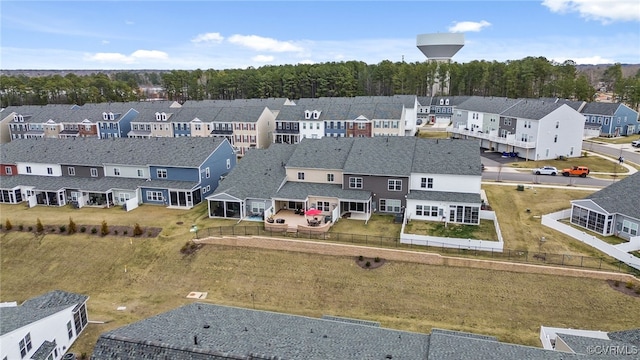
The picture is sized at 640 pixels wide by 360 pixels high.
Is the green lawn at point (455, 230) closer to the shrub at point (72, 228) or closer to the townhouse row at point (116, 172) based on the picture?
the townhouse row at point (116, 172)

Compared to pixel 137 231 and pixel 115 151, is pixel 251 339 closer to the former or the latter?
pixel 137 231

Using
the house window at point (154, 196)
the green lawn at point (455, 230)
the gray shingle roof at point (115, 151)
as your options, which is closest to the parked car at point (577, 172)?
the green lawn at point (455, 230)

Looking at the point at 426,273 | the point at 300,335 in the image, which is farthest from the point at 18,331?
the point at 426,273

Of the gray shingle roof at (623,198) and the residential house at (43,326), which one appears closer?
the residential house at (43,326)

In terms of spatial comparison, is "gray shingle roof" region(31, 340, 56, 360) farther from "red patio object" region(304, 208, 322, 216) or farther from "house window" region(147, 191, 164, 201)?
"house window" region(147, 191, 164, 201)

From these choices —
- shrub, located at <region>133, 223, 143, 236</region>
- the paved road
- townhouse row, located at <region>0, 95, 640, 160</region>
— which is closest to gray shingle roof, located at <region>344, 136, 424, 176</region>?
shrub, located at <region>133, 223, 143, 236</region>

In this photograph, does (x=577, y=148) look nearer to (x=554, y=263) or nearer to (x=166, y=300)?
(x=554, y=263)

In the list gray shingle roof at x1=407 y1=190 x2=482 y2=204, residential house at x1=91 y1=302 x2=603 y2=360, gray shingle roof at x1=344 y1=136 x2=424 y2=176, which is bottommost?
residential house at x1=91 y1=302 x2=603 y2=360
